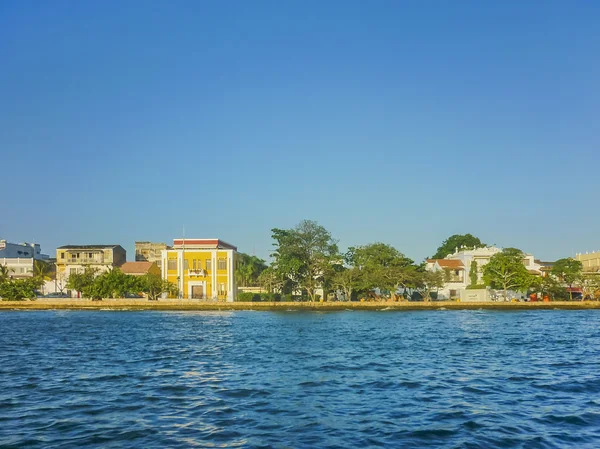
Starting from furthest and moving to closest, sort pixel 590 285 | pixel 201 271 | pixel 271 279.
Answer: pixel 201 271 < pixel 590 285 < pixel 271 279

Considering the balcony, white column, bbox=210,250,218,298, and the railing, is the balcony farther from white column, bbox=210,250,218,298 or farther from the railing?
white column, bbox=210,250,218,298

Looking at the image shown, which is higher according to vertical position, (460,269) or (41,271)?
(41,271)

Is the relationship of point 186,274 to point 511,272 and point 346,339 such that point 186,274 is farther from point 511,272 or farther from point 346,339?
point 346,339

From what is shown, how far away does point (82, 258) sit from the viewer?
93250 mm

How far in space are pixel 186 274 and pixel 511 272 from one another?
4047 centimetres

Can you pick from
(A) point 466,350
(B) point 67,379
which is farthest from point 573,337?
(B) point 67,379

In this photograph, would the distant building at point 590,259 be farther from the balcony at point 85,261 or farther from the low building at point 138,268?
the balcony at point 85,261

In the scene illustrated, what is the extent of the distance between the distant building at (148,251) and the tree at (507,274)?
205 feet

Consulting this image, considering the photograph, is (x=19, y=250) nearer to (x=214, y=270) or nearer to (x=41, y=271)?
(x=41, y=271)

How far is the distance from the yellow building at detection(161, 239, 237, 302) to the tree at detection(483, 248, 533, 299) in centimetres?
3246

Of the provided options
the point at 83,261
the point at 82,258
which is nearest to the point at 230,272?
the point at 83,261

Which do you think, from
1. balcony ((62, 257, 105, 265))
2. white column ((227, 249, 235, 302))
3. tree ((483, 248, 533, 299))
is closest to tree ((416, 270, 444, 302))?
tree ((483, 248, 533, 299))

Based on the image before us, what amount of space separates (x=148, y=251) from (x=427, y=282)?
2328 inches

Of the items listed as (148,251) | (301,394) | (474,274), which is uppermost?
(148,251)
